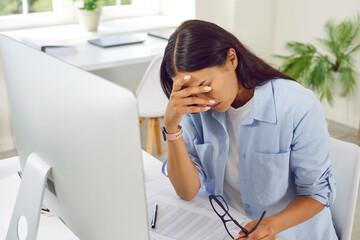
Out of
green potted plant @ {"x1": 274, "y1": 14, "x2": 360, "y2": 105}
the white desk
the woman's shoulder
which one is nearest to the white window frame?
green potted plant @ {"x1": 274, "y1": 14, "x2": 360, "y2": 105}

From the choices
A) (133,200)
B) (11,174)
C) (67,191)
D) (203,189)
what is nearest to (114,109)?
(133,200)

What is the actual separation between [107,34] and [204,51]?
234cm

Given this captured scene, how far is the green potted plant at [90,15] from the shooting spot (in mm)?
3336

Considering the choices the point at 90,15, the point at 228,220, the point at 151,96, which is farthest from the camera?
the point at 90,15

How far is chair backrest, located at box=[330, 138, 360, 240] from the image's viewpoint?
1.32 meters

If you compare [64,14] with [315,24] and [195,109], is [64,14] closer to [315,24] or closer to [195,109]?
[315,24]

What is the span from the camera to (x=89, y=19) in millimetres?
3406

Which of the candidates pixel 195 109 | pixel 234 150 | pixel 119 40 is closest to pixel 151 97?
pixel 119 40

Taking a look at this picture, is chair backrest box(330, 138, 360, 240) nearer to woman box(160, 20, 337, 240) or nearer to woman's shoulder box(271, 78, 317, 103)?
woman box(160, 20, 337, 240)

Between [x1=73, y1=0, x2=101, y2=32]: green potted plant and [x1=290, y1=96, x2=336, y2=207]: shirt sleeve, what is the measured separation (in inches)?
92.8

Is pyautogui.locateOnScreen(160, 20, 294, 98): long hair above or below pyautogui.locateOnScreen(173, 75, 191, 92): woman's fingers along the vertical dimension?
above

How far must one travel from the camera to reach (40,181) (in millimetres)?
957

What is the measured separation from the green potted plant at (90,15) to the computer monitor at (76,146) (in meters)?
2.34

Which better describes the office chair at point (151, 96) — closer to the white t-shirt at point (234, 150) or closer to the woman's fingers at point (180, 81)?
the white t-shirt at point (234, 150)
